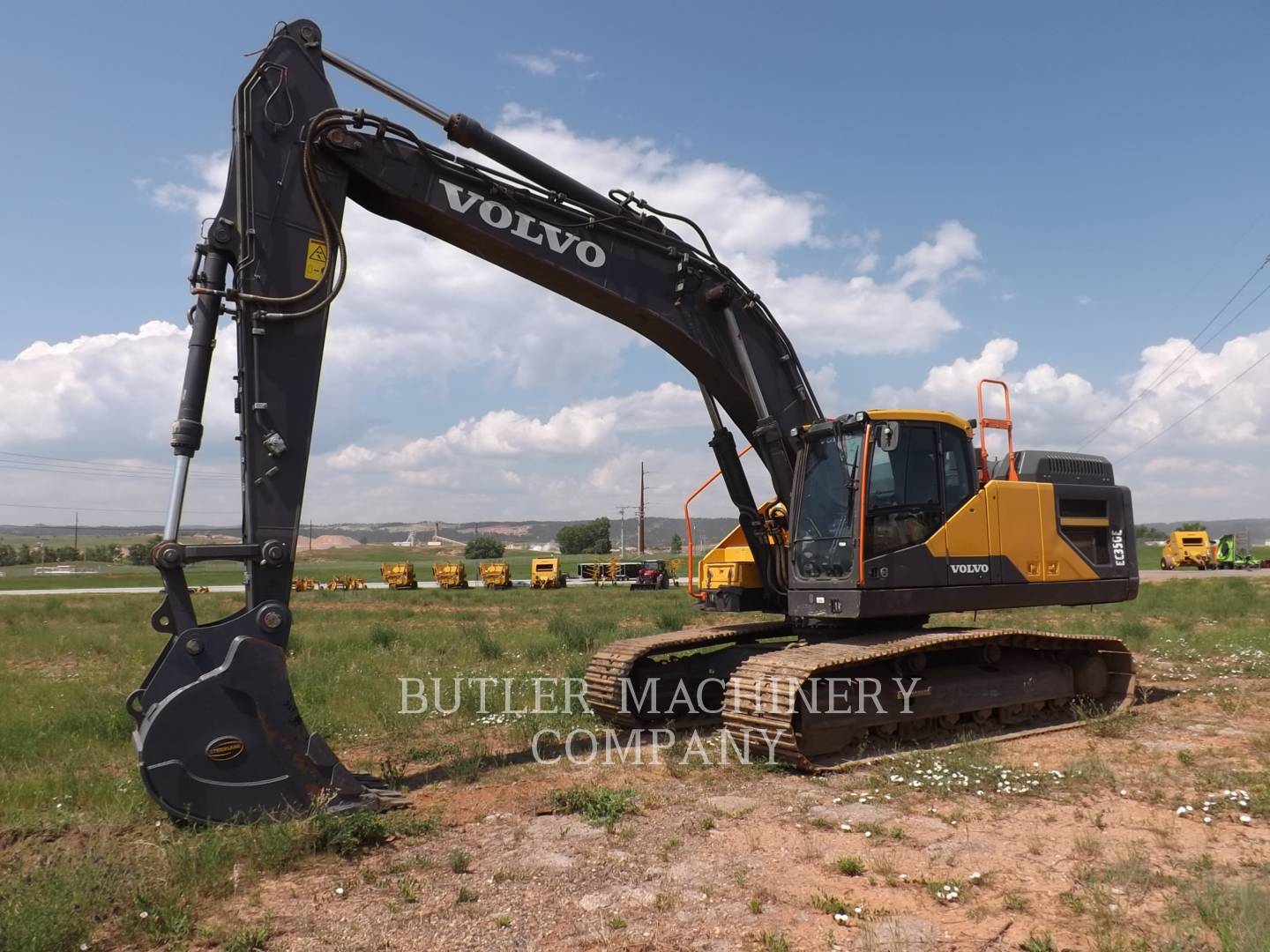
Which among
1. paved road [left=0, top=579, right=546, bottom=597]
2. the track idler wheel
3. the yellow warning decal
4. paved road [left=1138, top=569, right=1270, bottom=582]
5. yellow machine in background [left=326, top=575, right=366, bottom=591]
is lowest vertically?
paved road [left=0, top=579, right=546, bottom=597]

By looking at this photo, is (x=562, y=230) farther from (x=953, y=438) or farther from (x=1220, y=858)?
(x=1220, y=858)

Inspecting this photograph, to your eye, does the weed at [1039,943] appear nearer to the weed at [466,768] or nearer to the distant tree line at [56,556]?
the weed at [466,768]

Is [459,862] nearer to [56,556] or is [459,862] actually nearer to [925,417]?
[925,417]

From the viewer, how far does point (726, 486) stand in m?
9.95

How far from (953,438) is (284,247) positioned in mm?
6478

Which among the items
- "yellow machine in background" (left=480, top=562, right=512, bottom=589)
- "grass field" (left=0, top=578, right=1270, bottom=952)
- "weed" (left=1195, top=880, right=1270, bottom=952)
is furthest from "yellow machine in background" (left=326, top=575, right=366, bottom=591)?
"weed" (left=1195, top=880, right=1270, bottom=952)

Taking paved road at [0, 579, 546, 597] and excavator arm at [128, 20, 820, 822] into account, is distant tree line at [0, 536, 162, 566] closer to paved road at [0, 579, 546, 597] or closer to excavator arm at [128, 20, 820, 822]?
paved road at [0, 579, 546, 597]

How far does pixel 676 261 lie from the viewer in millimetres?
8914

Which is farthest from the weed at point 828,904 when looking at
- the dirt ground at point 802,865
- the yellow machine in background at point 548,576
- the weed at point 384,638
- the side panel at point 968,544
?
the yellow machine in background at point 548,576

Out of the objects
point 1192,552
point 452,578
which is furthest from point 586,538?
point 1192,552

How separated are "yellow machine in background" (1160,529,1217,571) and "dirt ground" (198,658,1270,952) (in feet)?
169

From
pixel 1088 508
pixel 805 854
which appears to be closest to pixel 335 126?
pixel 805 854

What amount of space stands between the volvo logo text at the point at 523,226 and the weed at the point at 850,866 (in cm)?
532

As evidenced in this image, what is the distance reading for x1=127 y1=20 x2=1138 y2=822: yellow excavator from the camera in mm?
6230
